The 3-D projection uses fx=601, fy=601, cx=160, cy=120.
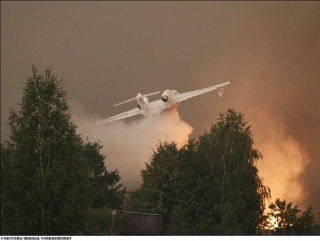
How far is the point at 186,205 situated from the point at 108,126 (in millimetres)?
18326

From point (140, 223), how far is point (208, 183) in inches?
207

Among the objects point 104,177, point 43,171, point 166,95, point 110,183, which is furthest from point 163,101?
point 43,171

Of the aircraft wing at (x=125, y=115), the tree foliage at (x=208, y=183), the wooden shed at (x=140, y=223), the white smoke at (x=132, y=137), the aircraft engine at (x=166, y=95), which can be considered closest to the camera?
the tree foliage at (x=208, y=183)

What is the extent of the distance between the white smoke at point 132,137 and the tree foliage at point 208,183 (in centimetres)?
890

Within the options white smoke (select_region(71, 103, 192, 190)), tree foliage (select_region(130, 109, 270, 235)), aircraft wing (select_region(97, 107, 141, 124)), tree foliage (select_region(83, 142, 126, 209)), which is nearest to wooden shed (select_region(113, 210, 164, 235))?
tree foliage (select_region(130, 109, 270, 235))

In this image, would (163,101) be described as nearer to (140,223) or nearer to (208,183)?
(208,183)

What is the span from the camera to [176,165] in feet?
140

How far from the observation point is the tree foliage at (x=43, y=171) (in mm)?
25547

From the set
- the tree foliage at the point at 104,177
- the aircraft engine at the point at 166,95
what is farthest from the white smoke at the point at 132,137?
the aircraft engine at the point at 166,95

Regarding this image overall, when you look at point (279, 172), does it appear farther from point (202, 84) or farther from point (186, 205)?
point (202, 84)

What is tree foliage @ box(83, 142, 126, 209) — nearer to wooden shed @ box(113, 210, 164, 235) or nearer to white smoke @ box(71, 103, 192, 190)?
white smoke @ box(71, 103, 192, 190)

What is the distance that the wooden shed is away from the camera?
126 ft

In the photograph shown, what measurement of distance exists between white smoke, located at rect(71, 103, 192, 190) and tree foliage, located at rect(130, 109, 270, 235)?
8.90 meters

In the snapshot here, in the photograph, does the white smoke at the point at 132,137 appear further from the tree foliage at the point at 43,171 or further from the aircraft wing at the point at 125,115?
the tree foliage at the point at 43,171
